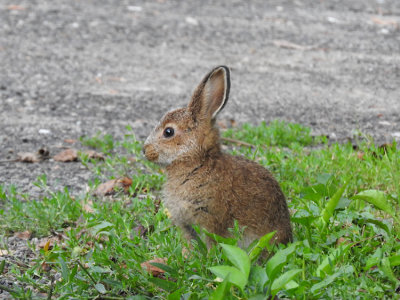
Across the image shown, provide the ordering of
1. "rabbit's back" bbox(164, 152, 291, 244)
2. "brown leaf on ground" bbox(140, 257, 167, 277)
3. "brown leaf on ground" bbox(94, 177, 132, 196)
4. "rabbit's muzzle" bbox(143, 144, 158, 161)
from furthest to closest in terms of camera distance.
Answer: "brown leaf on ground" bbox(94, 177, 132, 196) < "rabbit's muzzle" bbox(143, 144, 158, 161) < "rabbit's back" bbox(164, 152, 291, 244) < "brown leaf on ground" bbox(140, 257, 167, 277)

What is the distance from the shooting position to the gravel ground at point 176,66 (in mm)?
7133

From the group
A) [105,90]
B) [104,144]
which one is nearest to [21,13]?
[105,90]

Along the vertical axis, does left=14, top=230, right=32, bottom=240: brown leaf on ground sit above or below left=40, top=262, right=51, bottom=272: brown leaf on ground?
below

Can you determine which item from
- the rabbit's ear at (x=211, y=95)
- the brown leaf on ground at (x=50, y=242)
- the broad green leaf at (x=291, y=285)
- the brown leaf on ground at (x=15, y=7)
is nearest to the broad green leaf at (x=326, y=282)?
the broad green leaf at (x=291, y=285)

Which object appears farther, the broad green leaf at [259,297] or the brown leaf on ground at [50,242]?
the brown leaf on ground at [50,242]

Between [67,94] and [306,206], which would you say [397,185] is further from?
[67,94]

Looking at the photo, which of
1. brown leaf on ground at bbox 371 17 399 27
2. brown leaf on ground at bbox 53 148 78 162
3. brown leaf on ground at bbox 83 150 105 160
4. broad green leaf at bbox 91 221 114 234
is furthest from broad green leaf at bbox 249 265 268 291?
brown leaf on ground at bbox 371 17 399 27

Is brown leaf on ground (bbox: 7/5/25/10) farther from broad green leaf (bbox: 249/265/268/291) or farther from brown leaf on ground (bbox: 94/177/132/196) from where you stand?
broad green leaf (bbox: 249/265/268/291)

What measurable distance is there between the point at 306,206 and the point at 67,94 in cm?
490

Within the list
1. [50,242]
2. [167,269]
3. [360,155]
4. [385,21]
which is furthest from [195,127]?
[385,21]

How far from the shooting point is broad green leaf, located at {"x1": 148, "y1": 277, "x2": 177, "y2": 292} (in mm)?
3273

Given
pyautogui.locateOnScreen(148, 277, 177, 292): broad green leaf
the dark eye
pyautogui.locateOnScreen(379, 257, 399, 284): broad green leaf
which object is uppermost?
the dark eye

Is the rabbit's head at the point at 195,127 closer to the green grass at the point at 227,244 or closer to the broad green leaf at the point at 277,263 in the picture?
the green grass at the point at 227,244

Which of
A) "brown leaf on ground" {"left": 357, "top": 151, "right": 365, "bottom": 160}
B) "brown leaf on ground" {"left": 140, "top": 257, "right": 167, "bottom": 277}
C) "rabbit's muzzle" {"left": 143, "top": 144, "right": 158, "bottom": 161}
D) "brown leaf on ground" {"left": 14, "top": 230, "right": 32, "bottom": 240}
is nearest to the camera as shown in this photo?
"brown leaf on ground" {"left": 140, "top": 257, "right": 167, "bottom": 277}
